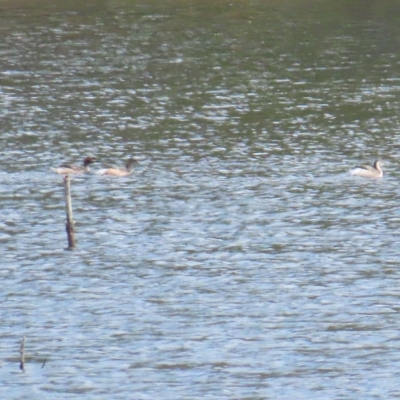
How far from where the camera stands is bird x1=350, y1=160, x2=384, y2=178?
38.5 meters

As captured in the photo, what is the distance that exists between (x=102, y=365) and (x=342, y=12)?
6042 cm

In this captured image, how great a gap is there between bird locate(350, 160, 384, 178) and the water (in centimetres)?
41

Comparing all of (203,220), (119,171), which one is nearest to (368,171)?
(203,220)

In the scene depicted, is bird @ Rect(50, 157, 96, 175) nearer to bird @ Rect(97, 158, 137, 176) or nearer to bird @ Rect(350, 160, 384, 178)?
bird @ Rect(97, 158, 137, 176)

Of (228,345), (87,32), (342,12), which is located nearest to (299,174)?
(228,345)

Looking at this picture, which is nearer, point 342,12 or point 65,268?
point 65,268

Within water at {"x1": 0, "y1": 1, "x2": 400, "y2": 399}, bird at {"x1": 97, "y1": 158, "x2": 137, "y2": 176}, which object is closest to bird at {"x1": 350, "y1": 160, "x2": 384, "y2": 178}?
water at {"x1": 0, "y1": 1, "x2": 400, "y2": 399}

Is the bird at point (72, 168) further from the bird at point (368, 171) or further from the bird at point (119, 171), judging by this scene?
the bird at point (368, 171)

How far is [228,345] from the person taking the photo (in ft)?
78.8

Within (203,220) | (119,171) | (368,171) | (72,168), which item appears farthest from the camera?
(119,171)

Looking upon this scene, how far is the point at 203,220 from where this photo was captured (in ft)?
113

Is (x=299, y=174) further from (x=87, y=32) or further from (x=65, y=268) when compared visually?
(x=87, y=32)

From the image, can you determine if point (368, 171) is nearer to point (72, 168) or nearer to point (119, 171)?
point (119, 171)

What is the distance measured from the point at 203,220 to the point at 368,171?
24.2ft
